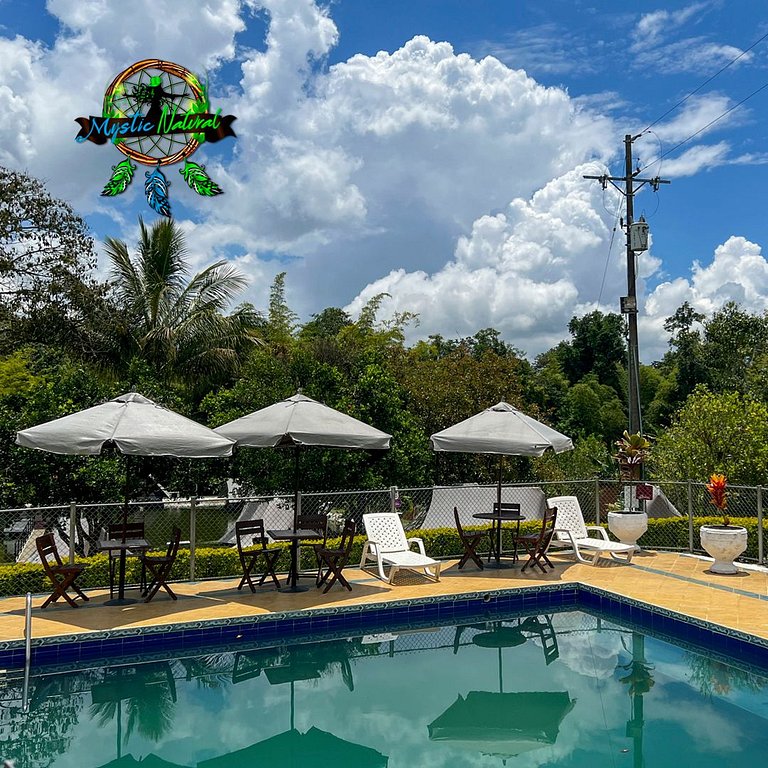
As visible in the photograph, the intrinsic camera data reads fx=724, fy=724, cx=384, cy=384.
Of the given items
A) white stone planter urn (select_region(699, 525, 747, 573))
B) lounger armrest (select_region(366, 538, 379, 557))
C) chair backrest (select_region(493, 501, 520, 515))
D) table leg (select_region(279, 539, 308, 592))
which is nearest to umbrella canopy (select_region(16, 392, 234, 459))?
table leg (select_region(279, 539, 308, 592))

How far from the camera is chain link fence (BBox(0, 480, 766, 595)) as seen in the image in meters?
10.5

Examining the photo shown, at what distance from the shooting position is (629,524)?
457 inches

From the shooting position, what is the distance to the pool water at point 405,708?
5.59 m

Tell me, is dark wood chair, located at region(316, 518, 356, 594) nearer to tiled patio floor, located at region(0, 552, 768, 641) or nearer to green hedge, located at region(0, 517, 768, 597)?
tiled patio floor, located at region(0, 552, 768, 641)

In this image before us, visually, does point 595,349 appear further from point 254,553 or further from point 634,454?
point 254,553

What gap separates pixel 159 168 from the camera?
52.5 feet

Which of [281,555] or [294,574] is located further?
[281,555]

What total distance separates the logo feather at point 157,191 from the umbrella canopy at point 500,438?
978 centimetres

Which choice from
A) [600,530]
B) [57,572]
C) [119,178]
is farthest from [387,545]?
[119,178]

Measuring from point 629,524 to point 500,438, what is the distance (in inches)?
125

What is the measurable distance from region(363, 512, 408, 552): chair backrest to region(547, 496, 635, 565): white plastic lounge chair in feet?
8.45

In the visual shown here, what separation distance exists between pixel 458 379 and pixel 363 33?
8070mm

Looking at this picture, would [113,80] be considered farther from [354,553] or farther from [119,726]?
[119,726]

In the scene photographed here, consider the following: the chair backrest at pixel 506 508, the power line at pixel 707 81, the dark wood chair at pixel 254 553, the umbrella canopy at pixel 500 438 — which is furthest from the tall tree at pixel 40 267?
the power line at pixel 707 81
